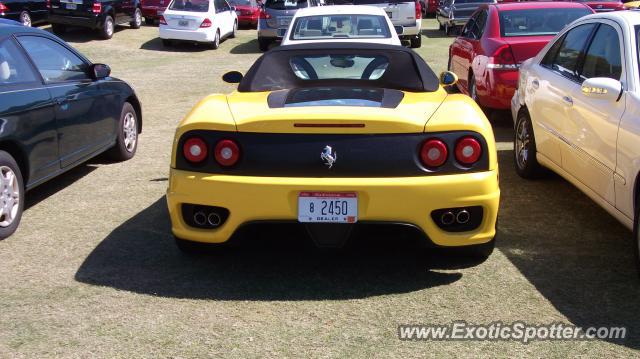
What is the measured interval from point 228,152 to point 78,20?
19220 millimetres

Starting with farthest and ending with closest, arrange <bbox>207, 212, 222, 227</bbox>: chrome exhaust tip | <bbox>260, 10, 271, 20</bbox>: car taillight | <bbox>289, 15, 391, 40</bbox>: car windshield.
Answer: <bbox>260, 10, 271, 20</bbox>: car taillight
<bbox>289, 15, 391, 40</bbox>: car windshield
<bbox>207, 212, 222, 227</bbox>: chrome exhaust tip

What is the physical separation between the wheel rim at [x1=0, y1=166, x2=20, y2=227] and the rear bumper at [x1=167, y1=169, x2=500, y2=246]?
6.07 feet

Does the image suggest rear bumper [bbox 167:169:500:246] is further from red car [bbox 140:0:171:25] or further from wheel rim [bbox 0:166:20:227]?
red car [bbox 140:0:171:25]

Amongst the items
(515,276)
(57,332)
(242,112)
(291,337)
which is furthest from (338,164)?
(57,332)

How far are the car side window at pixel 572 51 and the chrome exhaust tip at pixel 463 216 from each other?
2.02 metres

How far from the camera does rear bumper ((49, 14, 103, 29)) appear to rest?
867 inches

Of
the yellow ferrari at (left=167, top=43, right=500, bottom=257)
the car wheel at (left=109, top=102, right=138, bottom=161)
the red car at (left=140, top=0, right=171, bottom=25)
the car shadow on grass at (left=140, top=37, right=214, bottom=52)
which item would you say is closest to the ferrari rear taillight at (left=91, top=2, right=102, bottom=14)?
the car shadow on grass at (left=140, top=37, right=214, bottom=52)

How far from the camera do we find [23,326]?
4062mm

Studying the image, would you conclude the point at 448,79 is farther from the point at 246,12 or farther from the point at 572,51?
the point at 246,12

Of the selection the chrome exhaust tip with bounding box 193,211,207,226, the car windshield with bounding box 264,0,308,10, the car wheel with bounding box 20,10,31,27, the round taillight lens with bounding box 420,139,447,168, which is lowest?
the car wheel with bounding box 20,10,31,27

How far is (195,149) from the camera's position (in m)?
4.51

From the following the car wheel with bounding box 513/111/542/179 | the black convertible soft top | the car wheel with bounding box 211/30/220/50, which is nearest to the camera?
the black convertible soft top

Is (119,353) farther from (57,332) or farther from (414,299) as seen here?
(414,299)

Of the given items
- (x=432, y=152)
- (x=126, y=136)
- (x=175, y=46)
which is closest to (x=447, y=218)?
(x=432, y=152)
